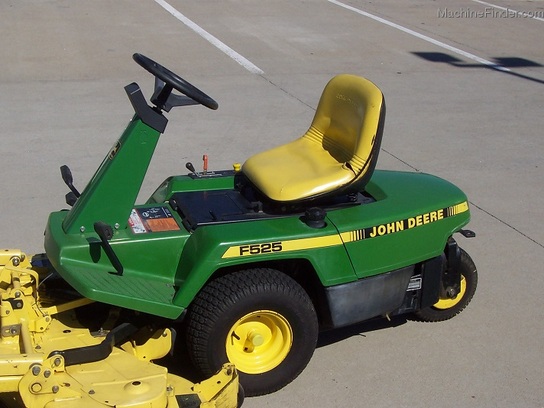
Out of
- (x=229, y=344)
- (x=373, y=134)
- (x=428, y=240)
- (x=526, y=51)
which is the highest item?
(x=373, y=134)

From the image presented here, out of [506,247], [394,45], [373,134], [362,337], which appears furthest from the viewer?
[394,45]

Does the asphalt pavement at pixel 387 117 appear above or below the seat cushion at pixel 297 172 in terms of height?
below

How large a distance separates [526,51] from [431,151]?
547cm

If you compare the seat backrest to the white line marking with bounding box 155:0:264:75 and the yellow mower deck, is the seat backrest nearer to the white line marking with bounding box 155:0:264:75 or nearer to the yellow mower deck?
the yellow mower deck

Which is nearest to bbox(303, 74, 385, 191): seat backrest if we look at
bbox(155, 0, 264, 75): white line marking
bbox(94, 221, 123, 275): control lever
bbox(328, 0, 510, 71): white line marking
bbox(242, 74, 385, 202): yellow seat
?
bbox(242, 74, 385, 202): yellow seat

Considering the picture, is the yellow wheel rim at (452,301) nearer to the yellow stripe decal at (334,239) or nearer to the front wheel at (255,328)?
the yellow stripe decal at (334,239)

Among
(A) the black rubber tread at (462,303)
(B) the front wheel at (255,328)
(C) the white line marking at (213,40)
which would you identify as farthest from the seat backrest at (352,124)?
(C) the white line marking at (213,40)

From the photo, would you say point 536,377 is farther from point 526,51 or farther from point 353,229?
point 526,51

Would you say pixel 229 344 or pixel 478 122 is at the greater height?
pixel 229 344

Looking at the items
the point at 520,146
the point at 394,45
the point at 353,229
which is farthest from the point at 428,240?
the point at 394,45

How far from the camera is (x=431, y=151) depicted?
7.60 meters

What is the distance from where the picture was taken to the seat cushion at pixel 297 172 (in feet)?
13.3

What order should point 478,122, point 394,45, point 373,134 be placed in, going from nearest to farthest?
point 373,134 → point 478,122 → point 394,45

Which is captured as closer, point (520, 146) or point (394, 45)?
point (520, 146)
